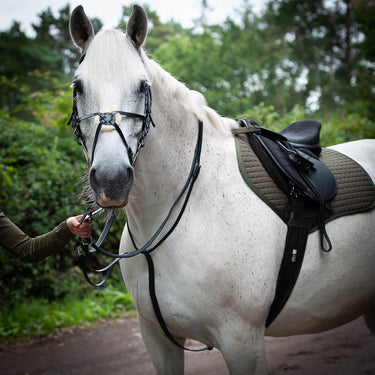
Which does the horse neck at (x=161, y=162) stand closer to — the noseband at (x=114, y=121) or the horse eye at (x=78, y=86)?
the noseband at (x=114, y=121)

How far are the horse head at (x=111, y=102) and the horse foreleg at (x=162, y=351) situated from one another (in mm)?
1037

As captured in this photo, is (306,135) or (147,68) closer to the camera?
(147,68)

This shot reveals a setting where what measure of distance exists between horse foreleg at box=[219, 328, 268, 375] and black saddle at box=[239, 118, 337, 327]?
0.21 meters

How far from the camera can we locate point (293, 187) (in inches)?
76.2

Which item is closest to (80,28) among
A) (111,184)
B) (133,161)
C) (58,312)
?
(133,161)

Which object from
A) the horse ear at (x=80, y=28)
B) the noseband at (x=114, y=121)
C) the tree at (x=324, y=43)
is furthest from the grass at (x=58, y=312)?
the tree at (x=324, y=43)

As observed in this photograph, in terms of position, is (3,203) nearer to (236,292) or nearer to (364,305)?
(236,292)

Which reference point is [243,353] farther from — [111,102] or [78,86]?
[78,86]

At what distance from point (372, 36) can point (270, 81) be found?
1225 cm

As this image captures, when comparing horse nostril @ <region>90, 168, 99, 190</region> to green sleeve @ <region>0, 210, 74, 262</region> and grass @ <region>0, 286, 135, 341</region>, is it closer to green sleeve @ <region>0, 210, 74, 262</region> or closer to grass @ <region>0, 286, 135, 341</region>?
green sleeve @ <region>0, 210, 74, 262</region>

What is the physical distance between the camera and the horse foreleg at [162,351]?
2.06 m

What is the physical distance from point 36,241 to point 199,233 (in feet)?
3.80

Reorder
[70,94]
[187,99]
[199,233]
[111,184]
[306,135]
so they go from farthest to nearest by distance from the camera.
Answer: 1. [70,94]
2. [306,135]
3. [187,99]
4. [199,233]
5. [111,184]

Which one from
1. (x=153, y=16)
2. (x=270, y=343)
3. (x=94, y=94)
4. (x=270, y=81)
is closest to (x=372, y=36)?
(x=270, y=343)
